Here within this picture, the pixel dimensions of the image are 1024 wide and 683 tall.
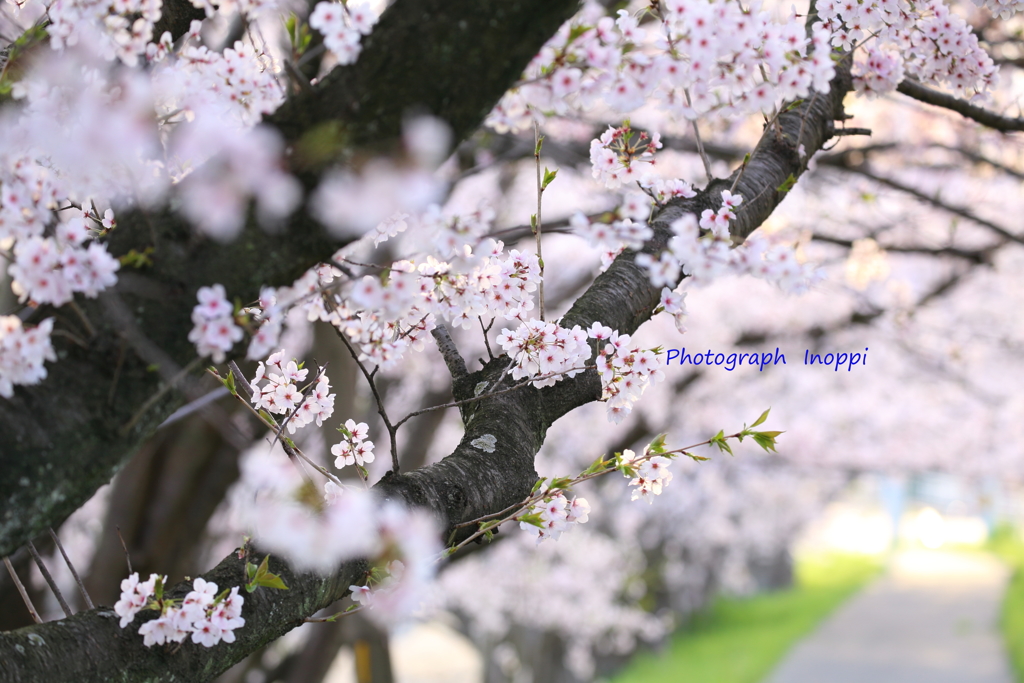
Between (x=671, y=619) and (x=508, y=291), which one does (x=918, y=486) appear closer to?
(x=671, y=619)

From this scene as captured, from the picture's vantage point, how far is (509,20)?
114cm

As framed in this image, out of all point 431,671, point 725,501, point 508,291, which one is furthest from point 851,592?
point 508,291

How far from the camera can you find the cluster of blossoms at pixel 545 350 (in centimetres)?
171

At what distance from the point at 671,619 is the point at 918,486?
22.1 m

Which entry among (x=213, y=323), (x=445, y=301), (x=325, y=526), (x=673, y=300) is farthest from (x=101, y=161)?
(x=673, y=300)

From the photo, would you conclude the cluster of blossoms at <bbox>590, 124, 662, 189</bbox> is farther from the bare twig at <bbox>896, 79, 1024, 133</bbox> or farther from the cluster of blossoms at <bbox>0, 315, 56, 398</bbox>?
the cluster of blossoms at <bbox>0, 315, 56, 398</bbox>

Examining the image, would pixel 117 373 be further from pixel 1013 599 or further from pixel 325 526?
pixel 1013 599

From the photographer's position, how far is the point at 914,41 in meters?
1.98

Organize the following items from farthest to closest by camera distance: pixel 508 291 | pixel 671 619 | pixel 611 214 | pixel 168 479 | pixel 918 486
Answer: pixel 918 486 < pixel 671 619 < pixel 168 479 < pixel 508 291 < pixel 611 214

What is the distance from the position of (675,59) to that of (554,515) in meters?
0.96

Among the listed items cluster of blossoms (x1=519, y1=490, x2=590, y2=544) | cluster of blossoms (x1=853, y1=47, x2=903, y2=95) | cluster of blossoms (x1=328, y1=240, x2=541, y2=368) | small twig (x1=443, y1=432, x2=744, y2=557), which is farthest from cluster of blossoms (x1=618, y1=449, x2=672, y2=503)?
cluster of blossoms (x1=853, y1=47, x2=903, y2=95)

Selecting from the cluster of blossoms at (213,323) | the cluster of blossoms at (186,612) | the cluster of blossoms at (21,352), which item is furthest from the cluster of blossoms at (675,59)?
the cluster of blossoms at (186,612)

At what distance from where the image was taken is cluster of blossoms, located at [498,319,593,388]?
1706 millimetres

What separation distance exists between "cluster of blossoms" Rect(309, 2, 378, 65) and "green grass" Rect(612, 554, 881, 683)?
11.8 m
